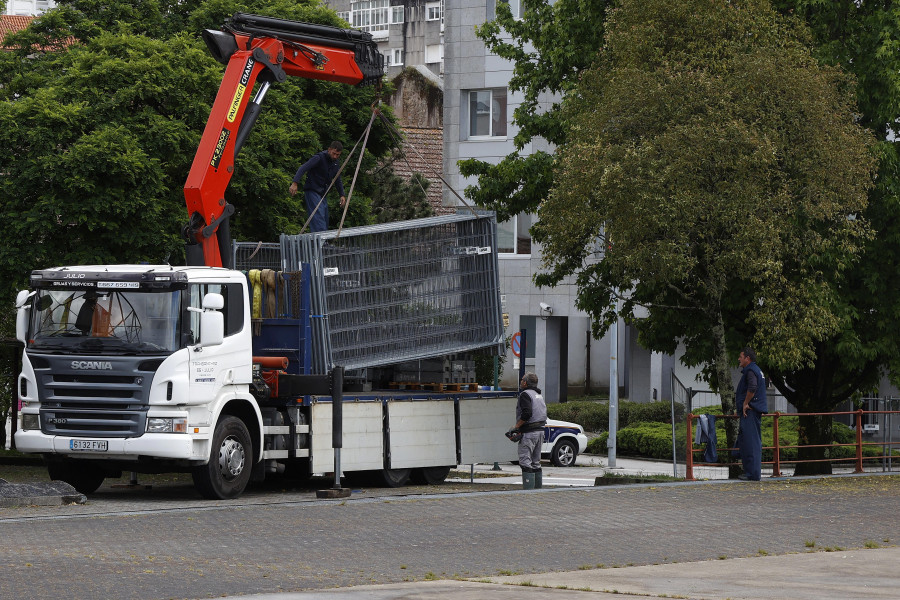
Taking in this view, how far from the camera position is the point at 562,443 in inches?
1363

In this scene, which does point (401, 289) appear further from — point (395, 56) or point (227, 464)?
point (395, 56)

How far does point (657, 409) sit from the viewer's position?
41688 mm

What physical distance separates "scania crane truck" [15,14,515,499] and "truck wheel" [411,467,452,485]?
0.04m

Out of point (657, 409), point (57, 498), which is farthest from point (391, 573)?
point (657, 409)

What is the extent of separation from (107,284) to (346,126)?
13.3 meters

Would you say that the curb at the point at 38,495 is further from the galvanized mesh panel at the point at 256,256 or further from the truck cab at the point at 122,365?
the galvanized mesh panel at the point at 256,256

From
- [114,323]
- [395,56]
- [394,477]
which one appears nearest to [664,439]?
[394,477]

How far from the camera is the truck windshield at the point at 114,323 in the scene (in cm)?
1714

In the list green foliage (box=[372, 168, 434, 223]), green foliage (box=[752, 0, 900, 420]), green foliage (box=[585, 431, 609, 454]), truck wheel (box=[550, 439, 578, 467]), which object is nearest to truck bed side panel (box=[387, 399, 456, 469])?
green foliage (box=[752, 0, 900, 420])

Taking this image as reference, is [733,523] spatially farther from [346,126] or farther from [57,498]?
[346,126]

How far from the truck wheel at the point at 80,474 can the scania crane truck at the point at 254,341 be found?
2cm

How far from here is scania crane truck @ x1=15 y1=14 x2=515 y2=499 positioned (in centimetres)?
1711

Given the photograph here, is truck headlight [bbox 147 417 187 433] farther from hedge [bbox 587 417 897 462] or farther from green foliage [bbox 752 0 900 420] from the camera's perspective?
hedge [bbox 587 417 897 462]

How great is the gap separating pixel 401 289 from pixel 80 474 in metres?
5.29
